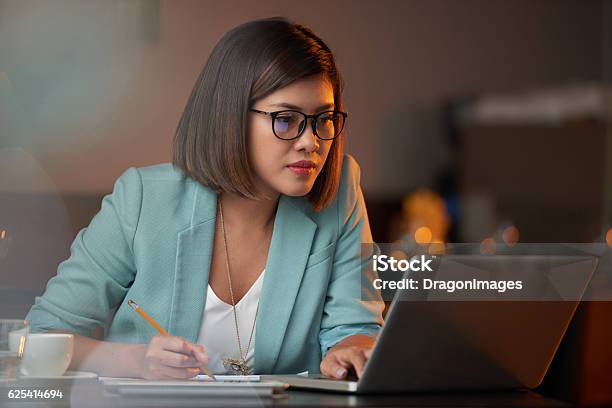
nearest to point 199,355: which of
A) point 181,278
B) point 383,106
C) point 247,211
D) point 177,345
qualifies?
point 177,345

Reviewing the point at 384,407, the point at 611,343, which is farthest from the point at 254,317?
the point at 611,343

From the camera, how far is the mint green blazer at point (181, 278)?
115cm

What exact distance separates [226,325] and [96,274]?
19cm

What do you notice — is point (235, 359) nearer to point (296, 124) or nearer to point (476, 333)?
point (296, 124)

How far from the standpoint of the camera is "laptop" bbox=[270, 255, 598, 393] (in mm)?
823

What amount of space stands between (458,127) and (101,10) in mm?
1677

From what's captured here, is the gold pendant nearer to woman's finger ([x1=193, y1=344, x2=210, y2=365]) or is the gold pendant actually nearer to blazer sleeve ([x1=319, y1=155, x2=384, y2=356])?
blazer sleeve ([x1=319, y1=155, x2=384, y2=356])

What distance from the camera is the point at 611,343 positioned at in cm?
209

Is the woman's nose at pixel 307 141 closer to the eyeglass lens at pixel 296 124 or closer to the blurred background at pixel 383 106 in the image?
the eyeglass lens at pixel 296 124

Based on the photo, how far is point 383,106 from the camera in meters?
1.54

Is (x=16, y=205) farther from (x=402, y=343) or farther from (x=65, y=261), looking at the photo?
(x=402, y=343)

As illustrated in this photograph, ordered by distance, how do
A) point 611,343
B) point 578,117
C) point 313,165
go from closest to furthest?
point 313,165, point 611,343, point 578,117

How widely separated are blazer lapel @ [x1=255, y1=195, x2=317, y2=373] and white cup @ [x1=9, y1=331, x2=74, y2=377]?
32cm

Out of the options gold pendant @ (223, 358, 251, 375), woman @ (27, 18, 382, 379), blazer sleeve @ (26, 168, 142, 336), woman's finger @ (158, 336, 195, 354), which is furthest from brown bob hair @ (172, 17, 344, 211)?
woman's finger @ (158, 336, 195, 354)
